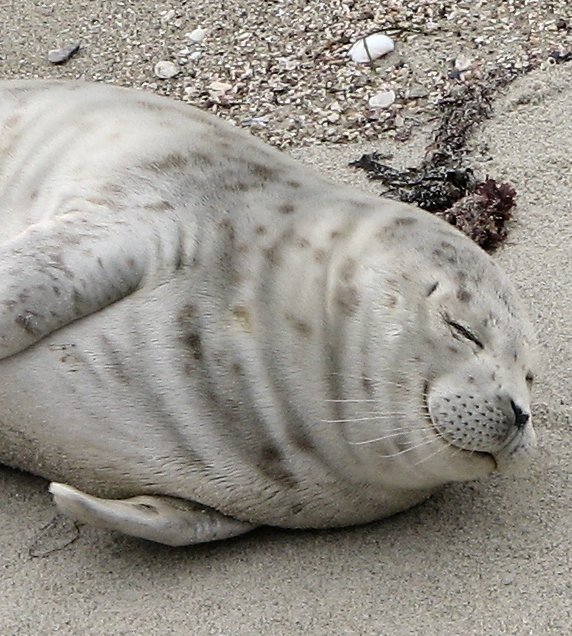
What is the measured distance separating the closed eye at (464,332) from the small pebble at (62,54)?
9.25ft

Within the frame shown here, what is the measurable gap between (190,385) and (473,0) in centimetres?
263

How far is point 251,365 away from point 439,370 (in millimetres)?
399

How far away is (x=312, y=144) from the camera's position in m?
4.71

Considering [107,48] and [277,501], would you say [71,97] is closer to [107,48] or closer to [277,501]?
[277,501]

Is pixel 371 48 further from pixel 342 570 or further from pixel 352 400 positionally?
pixel 342 570

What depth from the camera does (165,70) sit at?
5.19 meters

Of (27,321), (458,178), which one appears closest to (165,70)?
(458,178)

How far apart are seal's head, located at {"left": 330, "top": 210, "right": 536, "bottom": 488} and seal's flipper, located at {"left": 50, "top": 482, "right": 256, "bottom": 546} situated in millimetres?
342

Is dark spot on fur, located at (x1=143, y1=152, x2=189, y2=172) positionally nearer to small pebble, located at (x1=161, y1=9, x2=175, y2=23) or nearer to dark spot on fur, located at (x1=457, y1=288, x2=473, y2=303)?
dark spot on fur, located at (x1=457, y1=288, x2=473, y2=303)

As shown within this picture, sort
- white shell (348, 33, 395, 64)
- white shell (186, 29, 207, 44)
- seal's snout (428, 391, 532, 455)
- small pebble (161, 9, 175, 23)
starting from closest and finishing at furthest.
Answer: seal's snout (428, 391, 532, 455) < white shell (348, 33, 395, 64) < white shell (186, 29, 207, 44) < small pebble (161, 9, 175, 23)

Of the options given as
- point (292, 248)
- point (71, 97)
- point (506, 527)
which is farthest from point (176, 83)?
point (506, 527)

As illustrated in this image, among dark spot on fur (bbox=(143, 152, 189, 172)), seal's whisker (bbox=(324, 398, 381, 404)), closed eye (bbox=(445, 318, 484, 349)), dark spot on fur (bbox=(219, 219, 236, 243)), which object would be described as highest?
dark spot on fur (bbox=(143, 152, 189, 172))

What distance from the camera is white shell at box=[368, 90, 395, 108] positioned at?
4809 millimetres

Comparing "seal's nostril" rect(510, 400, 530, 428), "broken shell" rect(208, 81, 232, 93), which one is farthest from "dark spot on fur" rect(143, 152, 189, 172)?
"broken shell" rect(208, 81, 232, 93)
